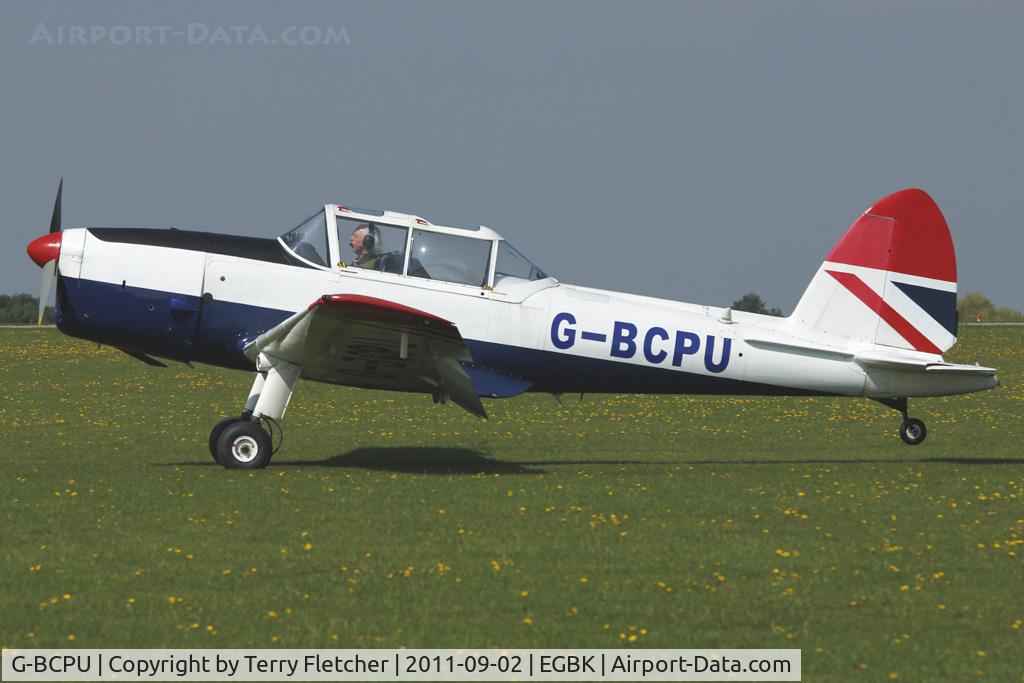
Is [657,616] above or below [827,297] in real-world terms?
below

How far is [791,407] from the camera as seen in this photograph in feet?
65.0

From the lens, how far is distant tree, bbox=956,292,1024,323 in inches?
2048

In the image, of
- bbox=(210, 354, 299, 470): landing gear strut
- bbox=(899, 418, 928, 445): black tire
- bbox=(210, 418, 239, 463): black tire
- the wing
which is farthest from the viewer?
bbox=(899, 418, 928, 445): black tire

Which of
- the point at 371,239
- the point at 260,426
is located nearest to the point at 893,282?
the point at 371,239

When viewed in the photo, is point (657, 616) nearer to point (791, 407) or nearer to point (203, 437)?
point (203, 437)

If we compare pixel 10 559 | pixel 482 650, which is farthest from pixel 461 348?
pixel 482 650

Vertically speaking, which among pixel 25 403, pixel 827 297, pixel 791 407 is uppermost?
pixel 827 297

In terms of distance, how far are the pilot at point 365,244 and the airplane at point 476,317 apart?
14mm

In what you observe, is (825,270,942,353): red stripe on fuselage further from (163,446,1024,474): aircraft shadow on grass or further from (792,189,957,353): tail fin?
(163,446,1024,474): aircraft shadow on grass

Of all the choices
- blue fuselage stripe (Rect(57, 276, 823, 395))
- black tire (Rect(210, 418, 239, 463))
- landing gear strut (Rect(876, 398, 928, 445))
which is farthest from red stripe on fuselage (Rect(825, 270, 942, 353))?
black tire (Rect(210, 418, 239, 463))

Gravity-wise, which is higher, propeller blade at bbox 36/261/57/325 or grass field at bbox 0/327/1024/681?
propeller blade at bbox 36/261/57/325

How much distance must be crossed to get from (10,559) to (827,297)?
8452 millimetres

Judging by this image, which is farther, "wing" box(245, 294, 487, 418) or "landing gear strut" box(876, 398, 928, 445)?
"landing gear strut" box(876, 398, 928, 445)

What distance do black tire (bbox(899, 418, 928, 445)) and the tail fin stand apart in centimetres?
78
